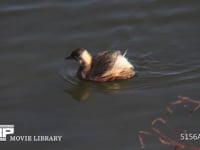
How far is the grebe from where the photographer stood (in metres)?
8.59

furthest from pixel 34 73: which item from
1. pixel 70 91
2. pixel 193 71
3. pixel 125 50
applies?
pixel 193 71

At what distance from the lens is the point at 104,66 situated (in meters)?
8.66

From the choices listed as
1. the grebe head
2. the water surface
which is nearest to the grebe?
the grebe head

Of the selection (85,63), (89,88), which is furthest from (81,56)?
(89,88)

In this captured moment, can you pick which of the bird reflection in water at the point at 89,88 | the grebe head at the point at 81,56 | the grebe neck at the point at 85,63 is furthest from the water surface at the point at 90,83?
the grebe head at the point at 81,56

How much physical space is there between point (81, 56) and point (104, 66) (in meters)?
0.34

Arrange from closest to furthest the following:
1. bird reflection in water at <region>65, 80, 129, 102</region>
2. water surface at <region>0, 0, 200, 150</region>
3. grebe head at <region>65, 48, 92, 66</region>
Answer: water surface at <region>0, 0, 200, 150</region> → bird reflection in water at <region>65, 80, 129, 102</region> → grebe head at <region>65, 48, 92, 66</region>

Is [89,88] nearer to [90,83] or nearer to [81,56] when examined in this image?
[90,83]

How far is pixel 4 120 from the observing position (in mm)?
7816

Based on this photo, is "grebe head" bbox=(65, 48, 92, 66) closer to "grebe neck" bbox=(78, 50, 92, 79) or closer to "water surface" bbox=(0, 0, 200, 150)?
"grebe neck" bbox=(78, 50, 92, 79)

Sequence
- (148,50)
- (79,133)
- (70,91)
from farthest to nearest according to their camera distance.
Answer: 1. (148,50)
2. (70,91)
3. (79,133)

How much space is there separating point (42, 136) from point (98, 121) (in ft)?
2.26

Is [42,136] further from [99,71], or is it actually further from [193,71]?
[193,71]

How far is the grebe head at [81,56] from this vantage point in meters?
8.69
